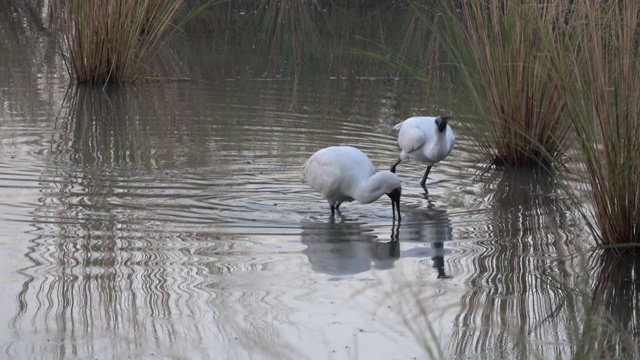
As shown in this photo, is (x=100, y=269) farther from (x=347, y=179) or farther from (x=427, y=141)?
(x=427, y=141)

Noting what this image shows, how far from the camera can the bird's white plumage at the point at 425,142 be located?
8.12 m

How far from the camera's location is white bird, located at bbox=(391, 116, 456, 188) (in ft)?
26.6

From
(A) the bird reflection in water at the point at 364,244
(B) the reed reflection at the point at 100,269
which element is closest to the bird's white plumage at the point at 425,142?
(A) the bird reflection in water at the point at 364,244

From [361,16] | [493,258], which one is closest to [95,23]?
[493,258]

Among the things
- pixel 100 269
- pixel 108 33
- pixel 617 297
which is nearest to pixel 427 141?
pixel 617 297

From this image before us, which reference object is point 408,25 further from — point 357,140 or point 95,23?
point 357,140

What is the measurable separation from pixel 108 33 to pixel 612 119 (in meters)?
6.99

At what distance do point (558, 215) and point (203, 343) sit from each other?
135 inches

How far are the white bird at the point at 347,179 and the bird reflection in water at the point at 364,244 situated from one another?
0.53ft

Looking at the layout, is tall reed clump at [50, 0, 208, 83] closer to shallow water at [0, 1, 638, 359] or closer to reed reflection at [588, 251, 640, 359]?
shallow water at [0, 1, 638, 359]

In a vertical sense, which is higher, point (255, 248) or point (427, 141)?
point (427, 141)

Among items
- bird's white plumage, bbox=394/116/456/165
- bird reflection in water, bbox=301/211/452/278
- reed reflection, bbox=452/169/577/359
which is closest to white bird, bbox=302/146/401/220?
bird reflection in water, bbox=301/211/452/278

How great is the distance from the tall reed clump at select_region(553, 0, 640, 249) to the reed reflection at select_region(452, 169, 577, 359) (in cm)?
35

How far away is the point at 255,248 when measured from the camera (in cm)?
606
